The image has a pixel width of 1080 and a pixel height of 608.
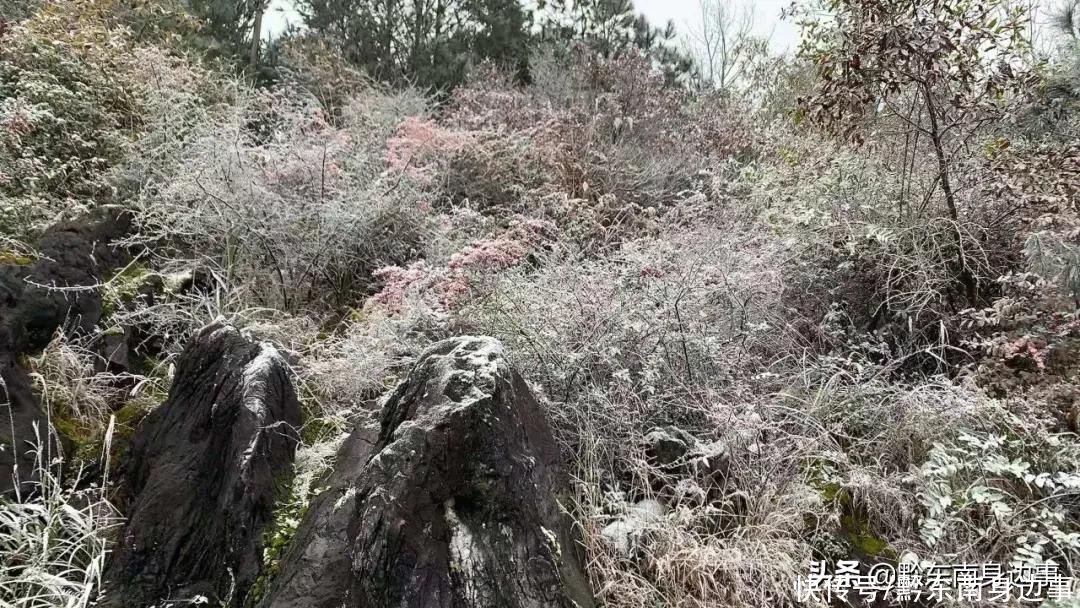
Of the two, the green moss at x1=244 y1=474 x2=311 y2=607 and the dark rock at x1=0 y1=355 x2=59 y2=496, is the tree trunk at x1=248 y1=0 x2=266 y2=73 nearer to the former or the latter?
the dark rock at x1=0 y1=355 x2=59 y2=496

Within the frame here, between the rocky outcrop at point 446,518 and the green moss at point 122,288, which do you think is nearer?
the rocky outcrop at point 446,518

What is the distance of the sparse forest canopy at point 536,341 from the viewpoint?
7.20 feet

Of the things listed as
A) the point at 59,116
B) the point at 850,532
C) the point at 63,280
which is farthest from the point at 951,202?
the point at 59,116

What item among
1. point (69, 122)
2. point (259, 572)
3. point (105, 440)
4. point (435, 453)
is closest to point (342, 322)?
point (105, 440)

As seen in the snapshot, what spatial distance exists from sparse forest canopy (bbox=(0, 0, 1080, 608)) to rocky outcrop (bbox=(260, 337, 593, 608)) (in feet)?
0.04

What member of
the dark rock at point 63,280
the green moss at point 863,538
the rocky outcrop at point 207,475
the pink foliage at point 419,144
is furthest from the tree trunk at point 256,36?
the green moss at point 863,538

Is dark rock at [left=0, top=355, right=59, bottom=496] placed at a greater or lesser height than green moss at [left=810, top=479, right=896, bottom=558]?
lesser

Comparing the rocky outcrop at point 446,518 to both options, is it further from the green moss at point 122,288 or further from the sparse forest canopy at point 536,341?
the green moss at point 122,288

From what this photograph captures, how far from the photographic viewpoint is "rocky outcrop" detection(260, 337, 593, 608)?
6.07 ft

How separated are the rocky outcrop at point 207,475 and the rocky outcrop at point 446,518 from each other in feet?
0.97

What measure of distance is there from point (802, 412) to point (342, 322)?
9.00ft

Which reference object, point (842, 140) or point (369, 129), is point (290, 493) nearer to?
point (842, 140)

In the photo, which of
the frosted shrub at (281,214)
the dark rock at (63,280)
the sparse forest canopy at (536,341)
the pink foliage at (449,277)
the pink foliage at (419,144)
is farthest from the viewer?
the pink foliage at (419,144)

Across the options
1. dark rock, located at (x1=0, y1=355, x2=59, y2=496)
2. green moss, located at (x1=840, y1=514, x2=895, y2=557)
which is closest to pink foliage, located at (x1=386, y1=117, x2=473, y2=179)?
dark rock, located at (x1=0, y1=355, x2=59, y2=496)
